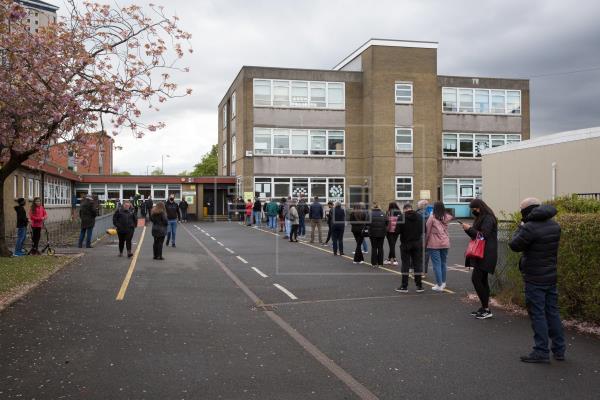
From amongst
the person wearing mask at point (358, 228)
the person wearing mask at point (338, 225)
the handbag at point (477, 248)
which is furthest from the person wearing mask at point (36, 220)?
the handbag at point (477, 248)

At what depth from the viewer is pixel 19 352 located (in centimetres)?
680

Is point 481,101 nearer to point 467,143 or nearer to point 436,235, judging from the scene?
point 467,143

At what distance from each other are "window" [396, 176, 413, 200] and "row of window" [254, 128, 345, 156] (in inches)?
200

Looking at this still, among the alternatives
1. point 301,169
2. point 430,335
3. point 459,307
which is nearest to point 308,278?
point 459,307

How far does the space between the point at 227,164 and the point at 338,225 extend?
113ft

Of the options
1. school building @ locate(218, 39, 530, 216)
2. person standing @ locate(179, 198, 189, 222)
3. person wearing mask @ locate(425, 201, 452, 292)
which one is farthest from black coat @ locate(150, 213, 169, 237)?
school building @ locate(218, 39, 530, 216)

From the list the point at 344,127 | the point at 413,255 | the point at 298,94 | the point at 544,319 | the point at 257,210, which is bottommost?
the point at 544,319

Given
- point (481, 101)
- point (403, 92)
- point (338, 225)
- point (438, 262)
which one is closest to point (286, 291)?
point (438, 262)

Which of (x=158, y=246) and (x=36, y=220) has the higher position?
(x=36, y=220)

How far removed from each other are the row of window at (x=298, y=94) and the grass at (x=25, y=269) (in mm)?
27652

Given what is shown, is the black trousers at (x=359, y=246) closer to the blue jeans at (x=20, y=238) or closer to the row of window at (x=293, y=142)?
the blue jeans at (x=20, y=238)

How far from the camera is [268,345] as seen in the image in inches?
283

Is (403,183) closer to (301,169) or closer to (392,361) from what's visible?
(301,169)

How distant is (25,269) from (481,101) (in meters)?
41.2
